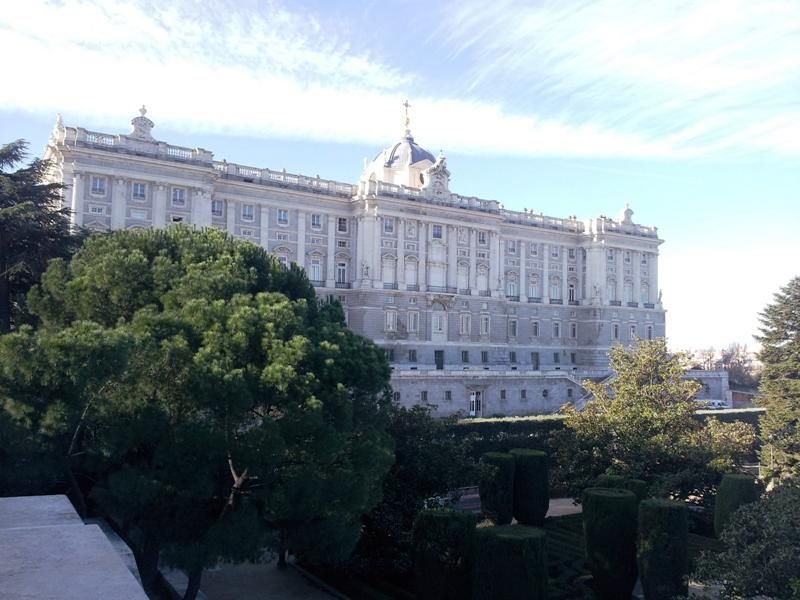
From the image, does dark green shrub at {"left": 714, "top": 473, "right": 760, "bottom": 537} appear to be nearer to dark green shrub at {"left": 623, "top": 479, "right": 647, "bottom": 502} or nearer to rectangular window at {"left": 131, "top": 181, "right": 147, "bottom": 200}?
dark green shrub at {"left": 623, "top": 479, "right": 647, "bottom": 502}

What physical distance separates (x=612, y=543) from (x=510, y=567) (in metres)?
4.96

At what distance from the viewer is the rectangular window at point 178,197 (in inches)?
1887

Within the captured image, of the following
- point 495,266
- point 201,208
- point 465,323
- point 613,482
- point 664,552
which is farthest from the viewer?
point 495,266

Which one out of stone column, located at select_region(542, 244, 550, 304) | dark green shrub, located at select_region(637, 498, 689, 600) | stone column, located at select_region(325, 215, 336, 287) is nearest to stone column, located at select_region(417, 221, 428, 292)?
stone column, located at select_region(325, 215, 336, 287)

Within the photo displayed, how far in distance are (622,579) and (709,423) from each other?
1042 cm

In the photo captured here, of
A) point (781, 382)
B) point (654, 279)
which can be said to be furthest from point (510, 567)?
point (654, 279)

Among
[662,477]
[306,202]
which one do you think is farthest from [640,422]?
[306,202]

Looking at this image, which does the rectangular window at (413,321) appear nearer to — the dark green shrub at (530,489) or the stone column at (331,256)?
the stone column at (331,256)

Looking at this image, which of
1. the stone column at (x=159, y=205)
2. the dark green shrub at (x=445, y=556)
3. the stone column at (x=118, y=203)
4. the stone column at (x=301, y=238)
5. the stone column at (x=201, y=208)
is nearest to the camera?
the dark green shrub at (x=445, y=556)

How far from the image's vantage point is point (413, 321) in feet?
189

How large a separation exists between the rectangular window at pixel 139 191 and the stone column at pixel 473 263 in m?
27.9

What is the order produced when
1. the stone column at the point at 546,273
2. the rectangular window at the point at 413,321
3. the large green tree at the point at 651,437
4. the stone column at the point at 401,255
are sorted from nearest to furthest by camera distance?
the large green tree at the point at 651,437
the rectangular window at the point at 413,321
the stone column at the point at 401,255
the stone column at the point at 546,273

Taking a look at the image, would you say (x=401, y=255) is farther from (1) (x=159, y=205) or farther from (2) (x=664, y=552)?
(2) (x=664, y=552)

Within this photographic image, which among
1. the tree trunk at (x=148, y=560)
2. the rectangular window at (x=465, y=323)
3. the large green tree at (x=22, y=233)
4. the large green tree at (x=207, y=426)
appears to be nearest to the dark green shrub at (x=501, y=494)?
the large green tree at (x=207, y=426)
